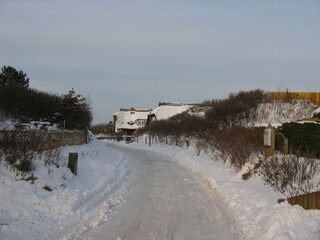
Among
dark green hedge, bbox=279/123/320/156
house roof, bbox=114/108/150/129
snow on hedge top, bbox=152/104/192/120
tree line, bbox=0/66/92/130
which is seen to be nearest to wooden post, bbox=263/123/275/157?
dark green hedge, bbox=279/123/320/156

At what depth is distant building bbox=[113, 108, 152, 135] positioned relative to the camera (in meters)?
101

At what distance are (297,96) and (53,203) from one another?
36.2 m

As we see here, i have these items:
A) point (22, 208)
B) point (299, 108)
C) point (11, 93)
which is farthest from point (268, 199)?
point (299, 108)

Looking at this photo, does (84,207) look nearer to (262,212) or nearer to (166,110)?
(262,212)

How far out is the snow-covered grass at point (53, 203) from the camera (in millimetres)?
8695

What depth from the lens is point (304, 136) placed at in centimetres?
1647

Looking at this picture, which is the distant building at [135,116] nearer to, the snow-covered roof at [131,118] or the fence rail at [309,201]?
the snow-covered roof at [131,118]

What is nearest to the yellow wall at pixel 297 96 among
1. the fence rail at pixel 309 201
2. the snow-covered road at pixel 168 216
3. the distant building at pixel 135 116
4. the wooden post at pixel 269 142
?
the wooden post at pixel 269 142

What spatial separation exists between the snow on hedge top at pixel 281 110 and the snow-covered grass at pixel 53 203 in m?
26.4

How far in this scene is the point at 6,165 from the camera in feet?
38.9

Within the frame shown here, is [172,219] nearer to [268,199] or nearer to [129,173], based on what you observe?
[268,199]

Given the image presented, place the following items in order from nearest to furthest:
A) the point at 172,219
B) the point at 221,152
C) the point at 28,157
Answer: the point at 172,219 → the point at 28,157 → the point at 221,152

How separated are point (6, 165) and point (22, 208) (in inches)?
93.4

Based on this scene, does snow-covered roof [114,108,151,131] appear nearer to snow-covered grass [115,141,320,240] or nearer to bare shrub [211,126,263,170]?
bare shrub [211,126,263,170]
